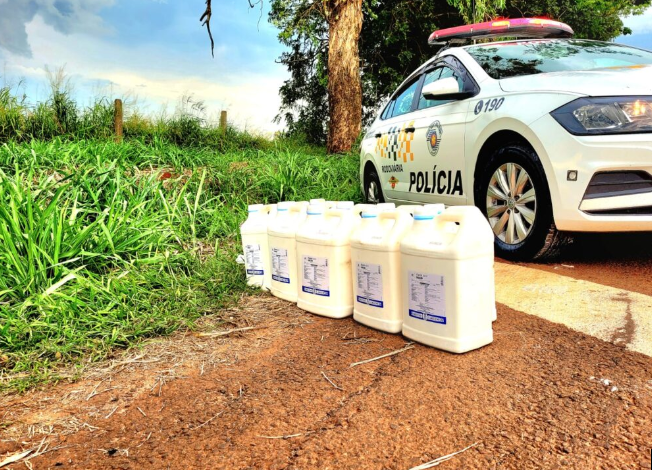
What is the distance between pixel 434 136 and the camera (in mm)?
5035

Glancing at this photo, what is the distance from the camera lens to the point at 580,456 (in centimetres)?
178

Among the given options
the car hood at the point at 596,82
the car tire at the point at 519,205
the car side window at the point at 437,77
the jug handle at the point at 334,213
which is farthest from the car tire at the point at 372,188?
the jug handle at the point at 334,213

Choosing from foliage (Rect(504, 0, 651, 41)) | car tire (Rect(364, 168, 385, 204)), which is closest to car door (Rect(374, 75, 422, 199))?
car tire (Rect(364, 168, 385, 204))

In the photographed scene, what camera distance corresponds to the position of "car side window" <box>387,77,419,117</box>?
582 cm

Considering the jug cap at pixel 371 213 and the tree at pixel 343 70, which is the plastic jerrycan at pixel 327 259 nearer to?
the jug cap at pixel 371 213

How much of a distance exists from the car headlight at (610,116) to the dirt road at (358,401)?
44.0 inches

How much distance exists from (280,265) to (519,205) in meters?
1.88

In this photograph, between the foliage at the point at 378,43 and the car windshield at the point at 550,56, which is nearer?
the car windshield at the point at 550,56

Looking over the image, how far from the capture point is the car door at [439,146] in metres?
4.75

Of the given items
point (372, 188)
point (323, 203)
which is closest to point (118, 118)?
point (372, 188)

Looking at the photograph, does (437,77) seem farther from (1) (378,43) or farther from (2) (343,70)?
(1) (378,43)

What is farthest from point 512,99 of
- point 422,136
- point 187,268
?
point 187,268

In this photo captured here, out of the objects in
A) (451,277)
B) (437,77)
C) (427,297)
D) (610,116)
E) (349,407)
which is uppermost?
(437,77)

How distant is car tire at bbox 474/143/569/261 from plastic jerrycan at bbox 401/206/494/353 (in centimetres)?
148
